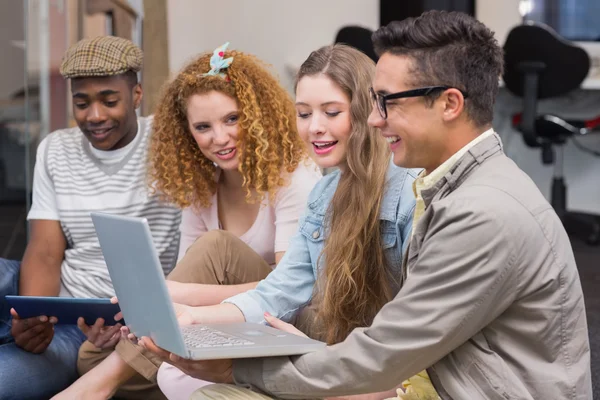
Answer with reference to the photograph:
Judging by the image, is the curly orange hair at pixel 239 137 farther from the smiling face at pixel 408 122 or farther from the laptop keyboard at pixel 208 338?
the smiling face at pixel 408 122

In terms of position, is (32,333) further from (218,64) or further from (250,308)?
(218,64)

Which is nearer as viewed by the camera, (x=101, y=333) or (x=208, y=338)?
(x=208, y=338)

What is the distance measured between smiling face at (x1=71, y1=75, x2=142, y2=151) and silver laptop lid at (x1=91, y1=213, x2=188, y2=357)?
0.86 m

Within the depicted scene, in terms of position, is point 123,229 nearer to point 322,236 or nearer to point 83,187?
point 322,236

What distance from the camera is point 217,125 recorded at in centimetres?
220

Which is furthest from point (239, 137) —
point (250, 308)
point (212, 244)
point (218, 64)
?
point (250, 308)

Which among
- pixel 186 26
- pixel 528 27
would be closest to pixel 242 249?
pixel 528 27

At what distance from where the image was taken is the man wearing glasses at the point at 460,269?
122 cm

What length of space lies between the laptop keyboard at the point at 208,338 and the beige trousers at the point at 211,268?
495 mm

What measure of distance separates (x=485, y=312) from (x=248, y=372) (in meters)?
→ 0.39

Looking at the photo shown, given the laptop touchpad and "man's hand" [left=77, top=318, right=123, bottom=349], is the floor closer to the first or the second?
"man's hand" [left=77, top=318, right=123, bottom=349]

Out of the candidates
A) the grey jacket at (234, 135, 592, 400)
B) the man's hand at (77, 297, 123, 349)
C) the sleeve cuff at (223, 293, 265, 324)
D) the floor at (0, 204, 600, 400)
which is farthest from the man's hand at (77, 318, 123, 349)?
the floor at (0, 204, 600, 400)

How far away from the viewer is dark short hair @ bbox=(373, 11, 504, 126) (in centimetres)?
134

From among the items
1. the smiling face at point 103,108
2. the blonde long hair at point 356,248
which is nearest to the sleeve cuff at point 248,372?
the blonde long hair at point 356,248
